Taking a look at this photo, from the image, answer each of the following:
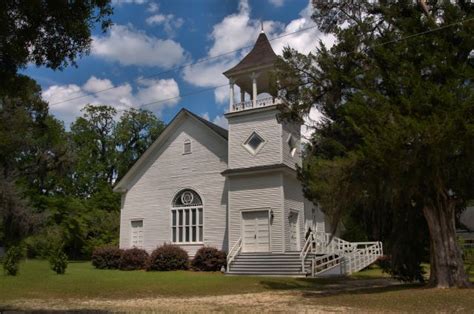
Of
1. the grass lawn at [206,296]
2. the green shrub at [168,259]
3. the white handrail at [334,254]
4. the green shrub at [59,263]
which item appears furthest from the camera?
the green shrub at [168,259]

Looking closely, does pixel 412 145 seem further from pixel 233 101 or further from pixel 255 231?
pixel 233 101

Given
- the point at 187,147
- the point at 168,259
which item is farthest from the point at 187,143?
the point at 168,259

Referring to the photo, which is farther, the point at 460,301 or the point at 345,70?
the point at 345,70

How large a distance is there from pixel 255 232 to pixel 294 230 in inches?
87.3

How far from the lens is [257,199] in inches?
1038

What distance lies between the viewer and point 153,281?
64.8 feet

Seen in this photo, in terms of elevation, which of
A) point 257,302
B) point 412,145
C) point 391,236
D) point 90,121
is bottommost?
point 257,302

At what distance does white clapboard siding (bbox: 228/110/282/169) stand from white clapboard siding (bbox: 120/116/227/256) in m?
1.42

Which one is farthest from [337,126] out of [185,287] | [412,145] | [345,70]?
[185,287]

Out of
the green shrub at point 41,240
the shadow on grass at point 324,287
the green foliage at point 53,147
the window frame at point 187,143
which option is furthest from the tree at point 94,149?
the shadow on grass at point 324,287

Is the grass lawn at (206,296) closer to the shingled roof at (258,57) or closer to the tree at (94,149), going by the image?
the shingled roof at (258,57)

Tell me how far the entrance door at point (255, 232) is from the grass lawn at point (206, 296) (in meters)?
5.35

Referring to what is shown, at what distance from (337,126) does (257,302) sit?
6871mm

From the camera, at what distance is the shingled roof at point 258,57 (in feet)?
90.5
